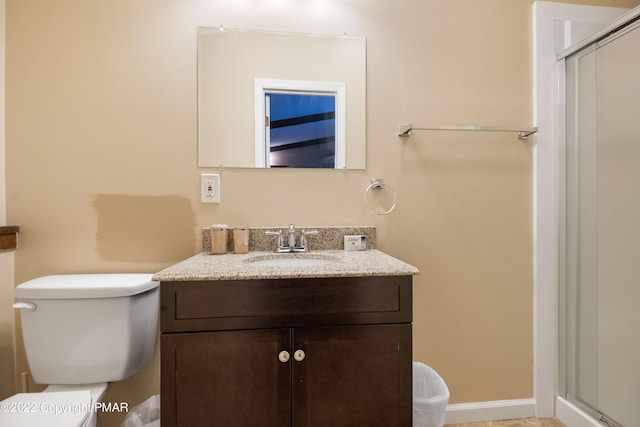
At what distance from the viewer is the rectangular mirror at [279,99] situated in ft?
4.57

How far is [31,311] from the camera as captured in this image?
1.11 m

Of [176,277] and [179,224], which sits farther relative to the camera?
[179,224]

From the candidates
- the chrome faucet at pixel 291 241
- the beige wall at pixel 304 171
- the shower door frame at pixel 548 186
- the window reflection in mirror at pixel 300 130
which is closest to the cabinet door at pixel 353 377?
the chrome faucet at pixel 291 241

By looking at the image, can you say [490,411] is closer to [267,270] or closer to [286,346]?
[286,346]

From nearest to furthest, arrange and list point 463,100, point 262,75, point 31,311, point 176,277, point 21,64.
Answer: point 176,277, point 31,311, point 21,64, point 262,75, point 463,100

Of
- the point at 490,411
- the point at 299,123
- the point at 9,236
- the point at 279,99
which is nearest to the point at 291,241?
the point at 299,123

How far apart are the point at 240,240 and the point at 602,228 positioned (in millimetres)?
1559

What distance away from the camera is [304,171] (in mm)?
1443

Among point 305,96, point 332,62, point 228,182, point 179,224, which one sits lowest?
point 179,224

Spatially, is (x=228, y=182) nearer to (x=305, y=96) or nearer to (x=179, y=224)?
(x=179, y=224)

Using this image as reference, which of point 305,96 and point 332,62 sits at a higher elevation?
point 332,62

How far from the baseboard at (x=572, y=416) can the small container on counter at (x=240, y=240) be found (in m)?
1.66

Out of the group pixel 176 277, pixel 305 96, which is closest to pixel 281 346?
pixel 176 277

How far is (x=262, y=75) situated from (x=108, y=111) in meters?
0.68
